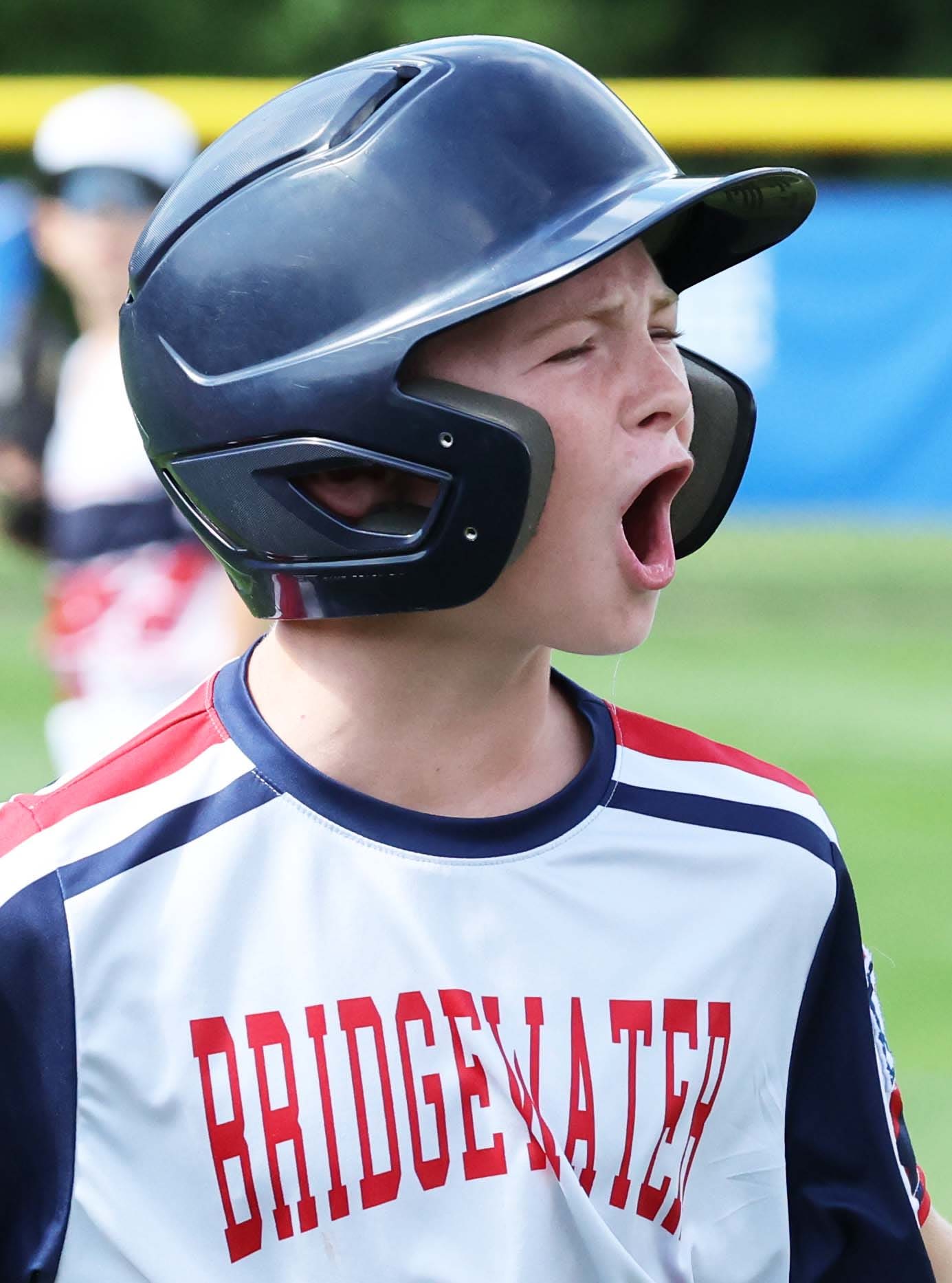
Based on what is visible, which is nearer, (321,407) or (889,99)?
(321,407)

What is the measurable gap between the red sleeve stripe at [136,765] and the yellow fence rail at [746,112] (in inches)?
444

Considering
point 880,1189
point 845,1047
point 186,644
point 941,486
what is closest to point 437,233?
point 845,1047

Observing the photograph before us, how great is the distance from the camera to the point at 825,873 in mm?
2131

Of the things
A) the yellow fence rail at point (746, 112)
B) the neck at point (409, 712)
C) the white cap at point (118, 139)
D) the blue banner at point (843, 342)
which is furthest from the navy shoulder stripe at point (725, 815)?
A: the blue banner at point (843, 342)

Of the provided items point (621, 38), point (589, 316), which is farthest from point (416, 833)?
point (621, 38)

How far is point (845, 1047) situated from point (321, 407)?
2.98 ft

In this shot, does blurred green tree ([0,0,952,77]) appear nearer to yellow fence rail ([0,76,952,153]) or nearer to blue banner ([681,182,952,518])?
yellow fence rail ([0,76,952,153])

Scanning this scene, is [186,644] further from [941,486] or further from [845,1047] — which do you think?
[941,486]

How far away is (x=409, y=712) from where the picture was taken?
79.8 inches

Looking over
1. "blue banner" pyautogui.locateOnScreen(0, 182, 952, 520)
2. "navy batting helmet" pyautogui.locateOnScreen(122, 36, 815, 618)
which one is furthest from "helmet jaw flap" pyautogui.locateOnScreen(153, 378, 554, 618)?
"blue banner" pyautogui.locateOnScreen(0, 182, 952, 520)

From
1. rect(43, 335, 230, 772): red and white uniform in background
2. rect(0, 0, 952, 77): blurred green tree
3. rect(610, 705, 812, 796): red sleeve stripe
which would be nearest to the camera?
rect(610, 705, 812, 796): red sleeve stripe

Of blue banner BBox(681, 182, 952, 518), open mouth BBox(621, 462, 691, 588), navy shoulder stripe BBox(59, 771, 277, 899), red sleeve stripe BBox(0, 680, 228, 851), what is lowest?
blue banner BBox(681, 182, 952, 518)

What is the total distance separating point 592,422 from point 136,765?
0.59 meters

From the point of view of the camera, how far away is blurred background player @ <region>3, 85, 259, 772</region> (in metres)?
5.07
